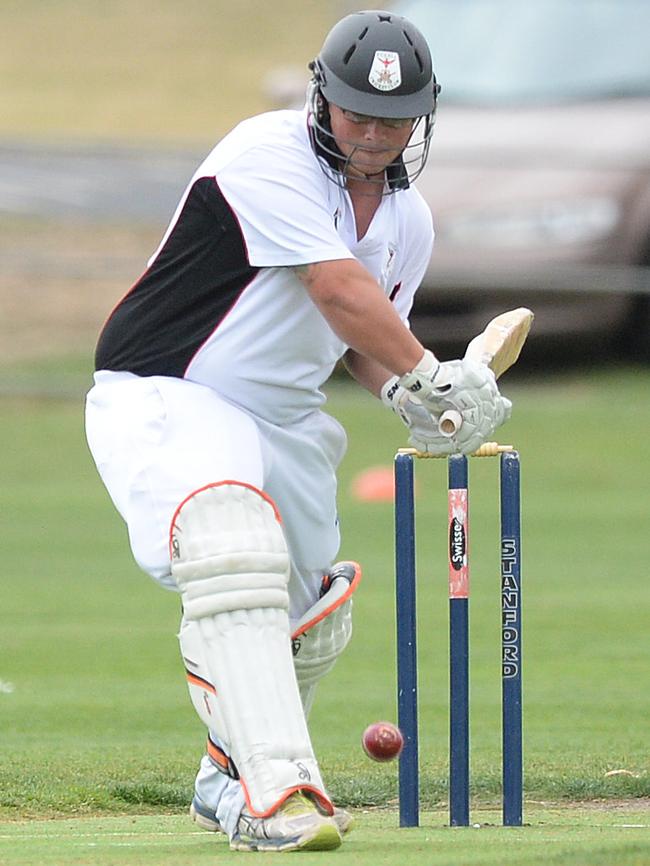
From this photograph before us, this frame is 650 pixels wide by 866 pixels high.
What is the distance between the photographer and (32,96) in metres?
29.4

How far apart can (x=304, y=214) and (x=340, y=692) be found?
2.89 m

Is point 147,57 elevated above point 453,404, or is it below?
above

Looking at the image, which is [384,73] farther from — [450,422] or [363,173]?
[450,422]

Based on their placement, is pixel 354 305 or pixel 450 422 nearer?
pixel 354 305

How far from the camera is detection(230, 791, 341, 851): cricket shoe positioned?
401 centimetres

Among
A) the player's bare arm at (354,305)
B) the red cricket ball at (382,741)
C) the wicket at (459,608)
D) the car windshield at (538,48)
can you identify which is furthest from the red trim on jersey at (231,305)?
the car windshield at (538,48)

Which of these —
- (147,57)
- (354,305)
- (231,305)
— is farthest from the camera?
(147,57)

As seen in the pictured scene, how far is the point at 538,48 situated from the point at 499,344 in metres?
8.73

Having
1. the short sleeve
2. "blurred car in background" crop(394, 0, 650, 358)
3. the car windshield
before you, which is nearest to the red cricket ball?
the short sleeve

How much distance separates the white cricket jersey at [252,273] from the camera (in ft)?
14.0

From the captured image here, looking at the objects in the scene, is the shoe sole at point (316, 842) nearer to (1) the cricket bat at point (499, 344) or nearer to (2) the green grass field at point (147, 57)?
(1) the cricket bat at point (499, 344)

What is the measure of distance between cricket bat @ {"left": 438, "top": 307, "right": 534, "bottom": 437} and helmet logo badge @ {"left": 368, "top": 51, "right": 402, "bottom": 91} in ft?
1.95

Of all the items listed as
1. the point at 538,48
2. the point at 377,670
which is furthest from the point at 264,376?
the point at 538,48

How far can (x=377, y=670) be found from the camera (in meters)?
7.16
